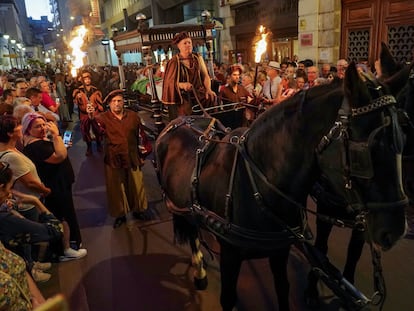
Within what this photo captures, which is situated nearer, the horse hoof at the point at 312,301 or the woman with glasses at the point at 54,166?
the horse hoof at the point at 312,301

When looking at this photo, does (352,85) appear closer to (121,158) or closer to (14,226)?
(14,226)

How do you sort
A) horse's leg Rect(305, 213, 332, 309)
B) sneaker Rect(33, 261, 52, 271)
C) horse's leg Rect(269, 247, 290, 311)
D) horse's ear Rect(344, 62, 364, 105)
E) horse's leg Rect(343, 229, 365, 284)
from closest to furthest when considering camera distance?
horse's ear Rect(344, 62, 364, 105) → horse's leg Rect(269, 247, 290, 311) → horse's leg Rect(343, 229, 365, 284) → horse's leg Rect(305, 213, 332, 309) → sneaker Rect(33, 261, 52, 271)

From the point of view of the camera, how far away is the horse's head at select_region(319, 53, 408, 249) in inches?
62.1

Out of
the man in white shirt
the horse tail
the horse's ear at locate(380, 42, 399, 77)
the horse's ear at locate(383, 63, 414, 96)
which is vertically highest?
the horse's ear at locate(380, 42, 399, 77)

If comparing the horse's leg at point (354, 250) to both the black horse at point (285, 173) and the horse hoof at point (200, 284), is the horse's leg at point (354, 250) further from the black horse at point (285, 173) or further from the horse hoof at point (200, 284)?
the horse hoof at point (200, 284)

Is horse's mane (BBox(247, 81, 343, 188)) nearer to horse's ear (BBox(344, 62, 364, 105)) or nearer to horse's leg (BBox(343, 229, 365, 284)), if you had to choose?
horse's ear (BBox(344, 62, 364, 105))

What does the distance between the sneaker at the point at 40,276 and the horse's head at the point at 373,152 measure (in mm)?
3591

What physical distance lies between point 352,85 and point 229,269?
1581mm

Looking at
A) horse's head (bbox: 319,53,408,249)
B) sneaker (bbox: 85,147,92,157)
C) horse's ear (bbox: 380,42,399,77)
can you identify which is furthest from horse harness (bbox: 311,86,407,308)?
sneaker (bbox: 85,147,92,157)

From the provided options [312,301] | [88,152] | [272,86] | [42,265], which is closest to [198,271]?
[312,301]

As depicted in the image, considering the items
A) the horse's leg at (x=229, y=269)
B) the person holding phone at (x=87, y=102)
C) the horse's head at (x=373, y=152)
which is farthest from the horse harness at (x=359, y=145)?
the person holding phone at (x=87, y=102)

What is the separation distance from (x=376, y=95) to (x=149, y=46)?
523 centimetres

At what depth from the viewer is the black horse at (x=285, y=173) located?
1597 millimetres

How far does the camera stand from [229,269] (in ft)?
8.33
